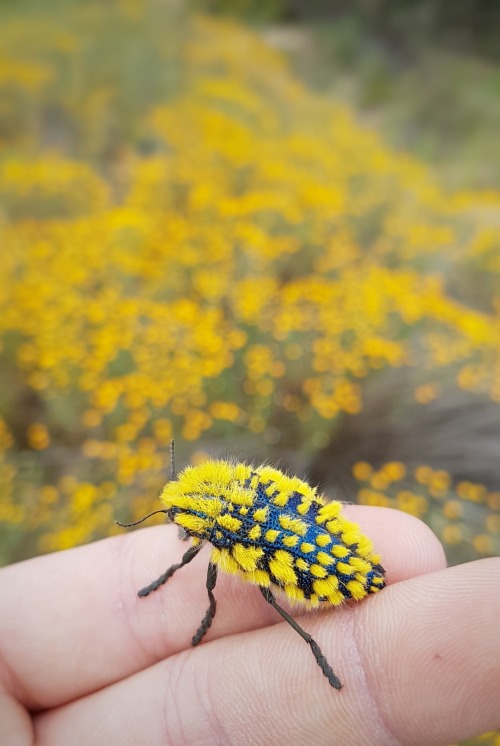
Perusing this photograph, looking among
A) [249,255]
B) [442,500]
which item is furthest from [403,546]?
[249,255]

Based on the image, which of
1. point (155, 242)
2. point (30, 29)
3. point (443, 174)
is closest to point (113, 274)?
point (155, 242)

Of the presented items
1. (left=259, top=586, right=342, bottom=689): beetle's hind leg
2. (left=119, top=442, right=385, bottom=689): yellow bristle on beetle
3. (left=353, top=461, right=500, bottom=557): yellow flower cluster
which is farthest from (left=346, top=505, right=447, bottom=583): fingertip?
(left=353, top=461, right=500, bottom=557): yellow flower cluster

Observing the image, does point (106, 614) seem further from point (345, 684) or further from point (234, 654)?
point (345, 684)

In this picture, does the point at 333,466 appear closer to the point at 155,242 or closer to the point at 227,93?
the point at 155,242

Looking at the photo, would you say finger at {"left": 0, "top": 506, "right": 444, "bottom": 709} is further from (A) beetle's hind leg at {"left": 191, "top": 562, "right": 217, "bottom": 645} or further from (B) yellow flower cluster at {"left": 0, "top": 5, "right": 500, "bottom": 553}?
(B) yellow flower cluster at {"left": 0, "top": 5, "right": 500, "bottom": 553}

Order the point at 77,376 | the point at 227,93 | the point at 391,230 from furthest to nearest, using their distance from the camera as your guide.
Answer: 1. the point at 227,93
2. the point at 391,230
3. the point at 77,376

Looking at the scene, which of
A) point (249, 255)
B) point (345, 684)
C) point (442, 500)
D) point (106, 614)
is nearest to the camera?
point (345, 684)
